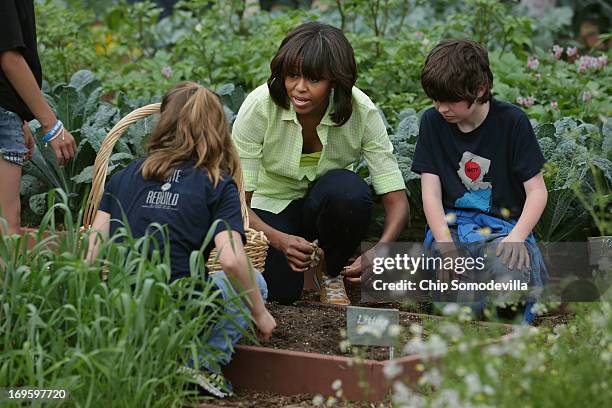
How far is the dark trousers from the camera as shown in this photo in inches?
167

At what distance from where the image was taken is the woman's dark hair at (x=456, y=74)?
3.97 meters

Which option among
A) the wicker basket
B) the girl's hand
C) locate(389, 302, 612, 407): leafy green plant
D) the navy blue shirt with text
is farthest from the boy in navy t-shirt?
the navy blue shirt with text

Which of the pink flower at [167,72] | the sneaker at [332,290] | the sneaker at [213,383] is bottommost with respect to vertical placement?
the sneaker at [332,290]

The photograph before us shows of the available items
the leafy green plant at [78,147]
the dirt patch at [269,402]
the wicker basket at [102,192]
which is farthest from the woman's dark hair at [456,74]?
the leafy green plant at [78,147]

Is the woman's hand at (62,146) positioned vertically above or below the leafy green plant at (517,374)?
above

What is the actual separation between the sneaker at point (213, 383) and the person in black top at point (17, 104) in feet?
3.01

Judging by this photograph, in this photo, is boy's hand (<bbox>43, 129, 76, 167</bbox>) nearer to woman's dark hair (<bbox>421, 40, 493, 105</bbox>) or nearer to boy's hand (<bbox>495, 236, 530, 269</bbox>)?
woman's dark hair (<bbox>421, 40, 493, 105</bbox>)

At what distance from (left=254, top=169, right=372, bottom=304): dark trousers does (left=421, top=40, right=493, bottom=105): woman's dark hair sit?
1.72 ft

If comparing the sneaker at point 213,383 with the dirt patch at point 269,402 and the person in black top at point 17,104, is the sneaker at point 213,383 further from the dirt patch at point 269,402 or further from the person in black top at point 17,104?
the person in black top at point 17,104

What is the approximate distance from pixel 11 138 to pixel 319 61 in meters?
1.17

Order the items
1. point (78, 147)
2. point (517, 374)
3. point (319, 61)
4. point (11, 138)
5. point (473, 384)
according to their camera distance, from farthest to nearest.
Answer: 1. point (78, 147)
2. point (319, 61)
3. point (11, 138)
4. point (517, 374)
5. point (473, 384)

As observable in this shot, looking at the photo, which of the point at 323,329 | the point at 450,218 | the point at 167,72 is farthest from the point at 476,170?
the point at 167,72

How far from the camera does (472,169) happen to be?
13.7 ft

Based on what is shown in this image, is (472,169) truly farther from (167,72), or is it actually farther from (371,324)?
(167,72)
